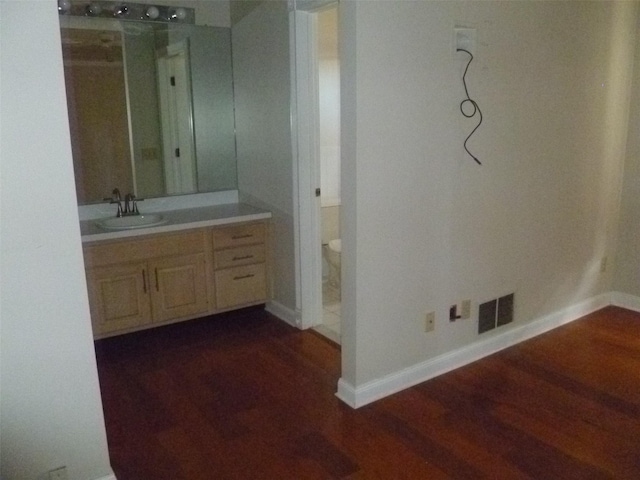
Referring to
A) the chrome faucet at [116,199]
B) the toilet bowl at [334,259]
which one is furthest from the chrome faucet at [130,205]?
the toilet bowl at [334,259]

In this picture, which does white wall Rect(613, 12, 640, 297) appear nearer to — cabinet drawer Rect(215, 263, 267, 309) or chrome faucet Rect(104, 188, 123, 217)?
cabinet drawer Rect(215, 263, 267, 309)

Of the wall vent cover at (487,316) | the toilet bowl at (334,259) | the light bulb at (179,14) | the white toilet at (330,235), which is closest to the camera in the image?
the wall vent cover at (487,316)

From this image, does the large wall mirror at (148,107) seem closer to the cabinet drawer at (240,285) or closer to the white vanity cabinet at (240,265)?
the white vanity cabinet at (240,265)

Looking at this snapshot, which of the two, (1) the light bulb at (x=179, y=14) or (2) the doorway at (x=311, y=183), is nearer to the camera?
(2) the doorway at (x=311, y=183)

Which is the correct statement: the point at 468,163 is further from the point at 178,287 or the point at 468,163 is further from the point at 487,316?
the point at 178,287

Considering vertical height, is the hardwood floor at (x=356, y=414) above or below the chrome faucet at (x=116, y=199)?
below

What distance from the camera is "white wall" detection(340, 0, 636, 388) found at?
7.73ft

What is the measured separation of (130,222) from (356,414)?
1.79 meters

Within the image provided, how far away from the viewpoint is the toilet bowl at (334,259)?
4.17 m

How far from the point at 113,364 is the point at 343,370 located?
54.0 inches

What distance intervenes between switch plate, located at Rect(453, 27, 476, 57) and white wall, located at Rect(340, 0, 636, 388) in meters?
0.04

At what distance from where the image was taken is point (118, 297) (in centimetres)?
317

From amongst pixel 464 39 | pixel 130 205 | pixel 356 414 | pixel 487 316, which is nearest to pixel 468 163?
pixel 464 39

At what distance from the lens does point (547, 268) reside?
330 centimetres
